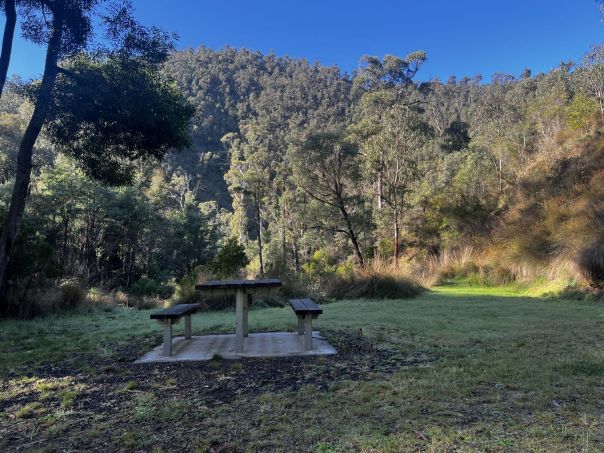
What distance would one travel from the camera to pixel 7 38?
5062 mm

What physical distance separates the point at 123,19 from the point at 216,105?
161 feet

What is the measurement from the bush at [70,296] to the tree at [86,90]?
2654 mm

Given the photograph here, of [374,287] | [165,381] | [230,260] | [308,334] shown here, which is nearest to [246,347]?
[308,334]

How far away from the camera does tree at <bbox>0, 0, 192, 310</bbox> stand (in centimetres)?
506

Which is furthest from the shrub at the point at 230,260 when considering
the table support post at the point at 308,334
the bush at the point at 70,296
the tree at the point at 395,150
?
the table support post at the point at 308,334

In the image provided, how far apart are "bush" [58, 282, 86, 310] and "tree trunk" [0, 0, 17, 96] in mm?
4181

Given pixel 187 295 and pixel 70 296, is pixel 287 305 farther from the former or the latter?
pixel 70 296

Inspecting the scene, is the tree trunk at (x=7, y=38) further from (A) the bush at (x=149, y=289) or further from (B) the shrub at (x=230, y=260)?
(A) the bush at (x=149, y=289)

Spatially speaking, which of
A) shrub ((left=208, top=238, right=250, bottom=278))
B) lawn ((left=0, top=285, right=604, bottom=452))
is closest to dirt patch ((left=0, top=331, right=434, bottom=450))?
lawn ((left=0, top=285, right=604, bottom=452))

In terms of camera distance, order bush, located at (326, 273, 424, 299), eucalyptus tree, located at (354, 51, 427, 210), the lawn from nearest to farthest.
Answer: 1. the lawn
2. bush, located at (326, 273, 424, 299)
3. eucalyptus tree, located at (354, 51, 427, 210)

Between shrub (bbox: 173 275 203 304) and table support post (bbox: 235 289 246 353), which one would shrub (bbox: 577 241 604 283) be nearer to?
table support post (bbox: 235 289 246 353)

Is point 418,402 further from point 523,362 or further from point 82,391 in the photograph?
point 82,391

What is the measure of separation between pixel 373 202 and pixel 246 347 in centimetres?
2121

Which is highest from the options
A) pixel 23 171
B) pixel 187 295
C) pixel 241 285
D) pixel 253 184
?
pixel 253 184
